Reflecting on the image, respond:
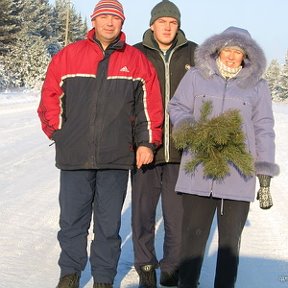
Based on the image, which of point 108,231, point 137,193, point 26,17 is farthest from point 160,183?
point 26,17

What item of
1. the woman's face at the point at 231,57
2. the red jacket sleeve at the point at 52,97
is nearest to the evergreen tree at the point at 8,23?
the red jacket sleeve at the point at 52,97

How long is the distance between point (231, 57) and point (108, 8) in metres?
0.96

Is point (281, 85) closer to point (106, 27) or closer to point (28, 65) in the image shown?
point (28, 65)

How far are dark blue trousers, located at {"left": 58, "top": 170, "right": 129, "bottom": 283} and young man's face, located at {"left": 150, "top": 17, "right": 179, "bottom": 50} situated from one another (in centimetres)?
111

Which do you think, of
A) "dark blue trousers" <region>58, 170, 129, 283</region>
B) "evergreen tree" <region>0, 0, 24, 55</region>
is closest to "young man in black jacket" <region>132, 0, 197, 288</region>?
"dark blue trousers" <region>58, 170, 129, 283</region>

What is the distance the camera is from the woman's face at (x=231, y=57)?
3824mm

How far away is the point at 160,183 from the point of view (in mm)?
4598

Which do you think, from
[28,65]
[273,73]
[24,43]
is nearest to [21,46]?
[24,43]

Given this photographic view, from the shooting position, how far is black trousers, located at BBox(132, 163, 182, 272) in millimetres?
4516

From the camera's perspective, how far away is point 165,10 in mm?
4328

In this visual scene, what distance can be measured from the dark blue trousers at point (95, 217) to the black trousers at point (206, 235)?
54 cm

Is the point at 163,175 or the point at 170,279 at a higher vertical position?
the point at 163,175

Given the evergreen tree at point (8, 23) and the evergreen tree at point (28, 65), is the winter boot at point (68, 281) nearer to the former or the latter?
the evergreen tree at point (28, 65)

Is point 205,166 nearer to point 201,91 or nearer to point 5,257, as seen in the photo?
point 201,91
